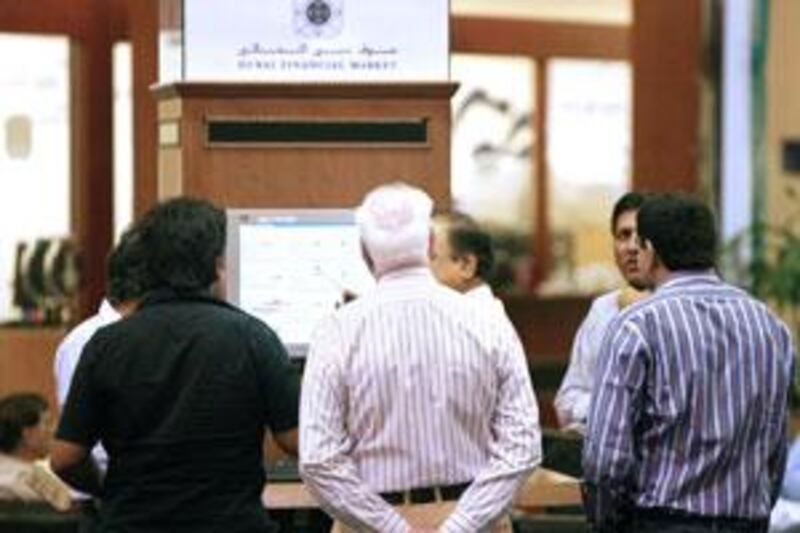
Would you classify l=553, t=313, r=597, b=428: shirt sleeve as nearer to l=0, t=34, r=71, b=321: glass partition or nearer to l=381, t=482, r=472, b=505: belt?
l=381, t=482, r=472, b=505: belt

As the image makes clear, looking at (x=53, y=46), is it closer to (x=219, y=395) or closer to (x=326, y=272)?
(x=326, y=272)

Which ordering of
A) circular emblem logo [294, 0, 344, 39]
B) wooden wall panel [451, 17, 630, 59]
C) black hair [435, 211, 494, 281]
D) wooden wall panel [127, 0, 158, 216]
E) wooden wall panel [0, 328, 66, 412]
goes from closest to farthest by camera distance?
1. black hair [435, 211, 494, 281]
2. circular emblem logo [294, 0, 344, 39]
3. wooden wall panel [127, 0, 158, 216]
4. wooden wall panel [0, 328, 66, 412]
5. wooden wall panel [451, 17, 630, 59]

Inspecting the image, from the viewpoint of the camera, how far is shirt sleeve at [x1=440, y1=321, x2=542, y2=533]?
5.74m

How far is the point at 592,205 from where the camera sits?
57.3ft

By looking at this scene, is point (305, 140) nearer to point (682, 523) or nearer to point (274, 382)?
point (274, 382)

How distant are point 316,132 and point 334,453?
2254 mm

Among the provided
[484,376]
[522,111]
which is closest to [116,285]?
[484,376]

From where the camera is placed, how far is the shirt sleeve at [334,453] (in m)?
5.68

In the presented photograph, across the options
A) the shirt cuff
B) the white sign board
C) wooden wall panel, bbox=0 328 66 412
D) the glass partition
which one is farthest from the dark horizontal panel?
the glass partition

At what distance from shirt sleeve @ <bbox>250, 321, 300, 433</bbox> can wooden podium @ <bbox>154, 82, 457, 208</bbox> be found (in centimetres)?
188

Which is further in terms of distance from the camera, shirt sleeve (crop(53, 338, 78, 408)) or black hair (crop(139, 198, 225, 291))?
shirt sleeve (crop(53, 338, 78, 408))

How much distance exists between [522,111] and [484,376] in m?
11.6

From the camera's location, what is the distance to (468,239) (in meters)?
7.50

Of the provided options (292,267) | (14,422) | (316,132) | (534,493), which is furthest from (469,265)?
(14,422)
